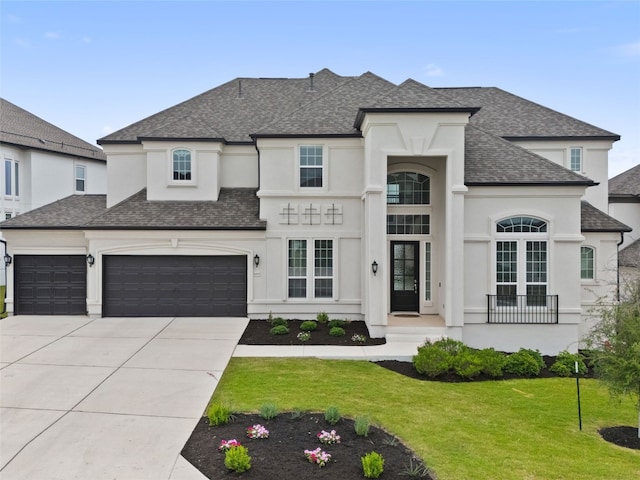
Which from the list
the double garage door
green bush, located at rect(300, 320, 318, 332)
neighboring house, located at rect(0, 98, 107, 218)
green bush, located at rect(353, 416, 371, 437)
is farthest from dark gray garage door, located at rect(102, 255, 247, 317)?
neighboring house, located at rect(0, 98, 107, 218)

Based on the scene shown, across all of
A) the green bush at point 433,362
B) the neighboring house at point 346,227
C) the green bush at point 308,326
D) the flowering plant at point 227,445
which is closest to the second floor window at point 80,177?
the neighboring house at point 346,227

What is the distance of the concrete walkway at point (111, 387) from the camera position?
6238 millimetres

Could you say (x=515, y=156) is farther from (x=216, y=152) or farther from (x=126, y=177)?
(x=126, y=177)

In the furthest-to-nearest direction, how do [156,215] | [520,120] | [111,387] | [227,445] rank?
[520,120], [156,215], [111,387], [227,445]

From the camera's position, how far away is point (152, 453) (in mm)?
6457

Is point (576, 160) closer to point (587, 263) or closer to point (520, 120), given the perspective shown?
point (520, 120)

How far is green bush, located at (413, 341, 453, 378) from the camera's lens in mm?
10461

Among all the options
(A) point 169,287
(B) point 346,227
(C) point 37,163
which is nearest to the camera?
(B) point 346,227

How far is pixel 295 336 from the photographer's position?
13.4m

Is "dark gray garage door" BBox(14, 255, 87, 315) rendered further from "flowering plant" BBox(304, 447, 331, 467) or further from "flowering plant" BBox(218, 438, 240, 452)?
"flowering plant" BBox(304, 447, 331, 467)

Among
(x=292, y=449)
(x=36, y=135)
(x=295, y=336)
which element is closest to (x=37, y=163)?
(x=36, y=135)

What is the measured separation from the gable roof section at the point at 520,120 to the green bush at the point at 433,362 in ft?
36.6

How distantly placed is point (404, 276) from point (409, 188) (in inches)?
122

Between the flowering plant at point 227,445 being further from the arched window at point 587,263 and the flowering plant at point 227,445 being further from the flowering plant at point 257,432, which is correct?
the arched window at point 587,263
